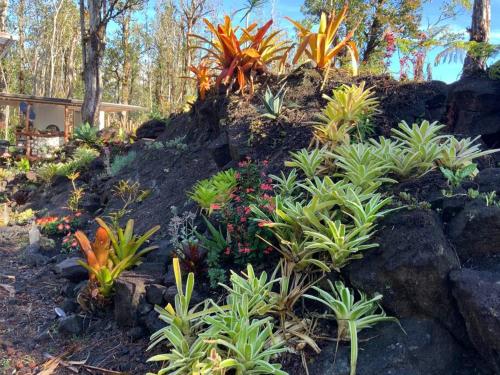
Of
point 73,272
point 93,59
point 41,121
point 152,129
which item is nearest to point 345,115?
point 73,272

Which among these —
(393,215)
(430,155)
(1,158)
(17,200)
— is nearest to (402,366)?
(393,215)

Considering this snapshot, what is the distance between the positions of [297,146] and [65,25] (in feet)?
128

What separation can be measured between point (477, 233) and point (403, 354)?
986mm

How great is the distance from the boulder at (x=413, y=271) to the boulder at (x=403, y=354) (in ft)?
0.30

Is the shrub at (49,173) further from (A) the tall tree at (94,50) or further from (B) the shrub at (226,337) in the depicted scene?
(B) the shrub at (226,337)

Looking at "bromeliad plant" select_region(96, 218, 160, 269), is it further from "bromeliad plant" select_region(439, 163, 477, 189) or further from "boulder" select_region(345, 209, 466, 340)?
"bromeliad plant" select_region(439, 163, 477, 189)

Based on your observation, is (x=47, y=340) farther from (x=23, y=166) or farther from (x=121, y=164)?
(x=23, y=166)

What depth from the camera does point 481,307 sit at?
7.79ft

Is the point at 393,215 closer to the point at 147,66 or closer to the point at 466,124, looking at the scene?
the point at 466,124

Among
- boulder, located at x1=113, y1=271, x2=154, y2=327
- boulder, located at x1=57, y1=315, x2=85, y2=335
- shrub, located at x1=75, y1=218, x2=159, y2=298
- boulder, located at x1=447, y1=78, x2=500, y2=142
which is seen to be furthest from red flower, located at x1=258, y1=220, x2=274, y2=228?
boulder, located at x1=447, y1=78, x2=500, y2=142

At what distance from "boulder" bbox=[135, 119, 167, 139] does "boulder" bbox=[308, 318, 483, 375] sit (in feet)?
24.0

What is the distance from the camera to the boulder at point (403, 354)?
2.46 metres

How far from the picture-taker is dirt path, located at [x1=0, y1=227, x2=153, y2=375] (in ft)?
10.0

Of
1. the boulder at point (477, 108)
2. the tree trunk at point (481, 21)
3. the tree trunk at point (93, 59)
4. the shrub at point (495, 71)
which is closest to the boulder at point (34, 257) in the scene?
the boulder at point (477, 108)
